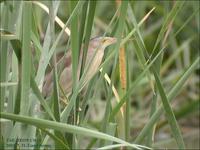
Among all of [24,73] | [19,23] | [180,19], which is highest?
[180,19]

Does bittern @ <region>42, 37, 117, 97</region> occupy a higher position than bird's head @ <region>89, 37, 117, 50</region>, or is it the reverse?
bird's head @ <region>89, 37, 117, 50</region>

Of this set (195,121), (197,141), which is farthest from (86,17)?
(195,121)

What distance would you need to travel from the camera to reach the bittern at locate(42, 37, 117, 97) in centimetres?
117

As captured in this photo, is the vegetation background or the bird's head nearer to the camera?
the vegetation background

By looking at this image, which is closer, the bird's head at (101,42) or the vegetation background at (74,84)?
the vegetation background at (74,84)

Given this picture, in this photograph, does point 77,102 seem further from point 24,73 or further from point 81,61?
point 24,73

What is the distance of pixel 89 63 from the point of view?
1157 millimetres

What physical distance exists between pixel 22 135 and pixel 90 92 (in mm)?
159

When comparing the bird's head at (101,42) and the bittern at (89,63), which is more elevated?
the bird's head at (101,42)

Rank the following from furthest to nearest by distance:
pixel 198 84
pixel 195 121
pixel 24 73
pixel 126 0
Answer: pixel 198 84
pixel 195 121
pixel 126 0
pixel 24 73

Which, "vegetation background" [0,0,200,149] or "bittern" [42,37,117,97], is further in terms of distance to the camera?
"bittern" [42,37,117,97]

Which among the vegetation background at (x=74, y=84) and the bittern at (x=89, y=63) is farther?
the bittern at (x=89, y=63)

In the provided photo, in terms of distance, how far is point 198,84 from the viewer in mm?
2795

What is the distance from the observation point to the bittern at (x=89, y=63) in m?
1.17
